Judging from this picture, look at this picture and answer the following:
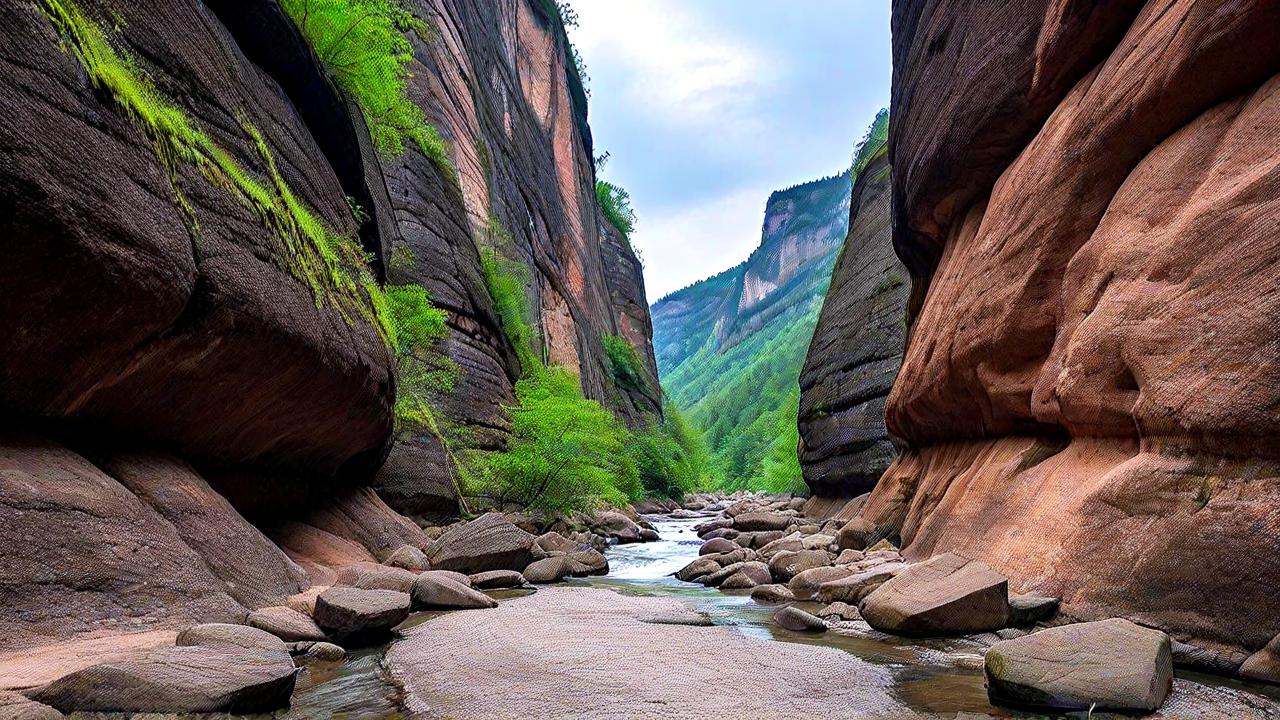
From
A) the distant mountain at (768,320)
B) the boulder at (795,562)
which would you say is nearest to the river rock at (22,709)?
the boulder at (795,562)

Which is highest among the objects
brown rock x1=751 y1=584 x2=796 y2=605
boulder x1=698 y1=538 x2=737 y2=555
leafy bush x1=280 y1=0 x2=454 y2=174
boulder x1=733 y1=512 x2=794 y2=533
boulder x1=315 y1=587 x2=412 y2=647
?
leafy bush x1=280 y1=0 x2=454 y2=174

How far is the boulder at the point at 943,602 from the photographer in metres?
4.53

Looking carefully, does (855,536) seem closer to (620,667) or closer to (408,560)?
(408,560)

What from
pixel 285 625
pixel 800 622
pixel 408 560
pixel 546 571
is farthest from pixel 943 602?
pixel 408 560

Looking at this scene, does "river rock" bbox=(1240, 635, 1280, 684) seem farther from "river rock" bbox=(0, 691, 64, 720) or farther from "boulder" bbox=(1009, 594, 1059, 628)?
"river rock" bbox=(0, 691, 64, 720)

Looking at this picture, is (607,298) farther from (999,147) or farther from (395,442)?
(999,147)

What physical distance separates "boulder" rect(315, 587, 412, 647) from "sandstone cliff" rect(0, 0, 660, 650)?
553 millimetres

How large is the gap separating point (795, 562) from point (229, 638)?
6.46 m

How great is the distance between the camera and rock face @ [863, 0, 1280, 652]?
3.63m

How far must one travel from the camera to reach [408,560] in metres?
7.79

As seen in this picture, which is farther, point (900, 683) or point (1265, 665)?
point (900, 683)

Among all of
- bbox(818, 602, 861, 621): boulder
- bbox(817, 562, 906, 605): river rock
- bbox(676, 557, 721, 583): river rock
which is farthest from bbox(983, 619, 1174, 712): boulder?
bbox(676, 557, 721, 583): river rock

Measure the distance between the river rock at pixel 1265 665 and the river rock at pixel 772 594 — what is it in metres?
4.21

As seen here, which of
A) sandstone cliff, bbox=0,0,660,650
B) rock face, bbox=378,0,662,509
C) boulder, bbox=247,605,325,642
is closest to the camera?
sandstone cliff, bbox=0,0,660,650
